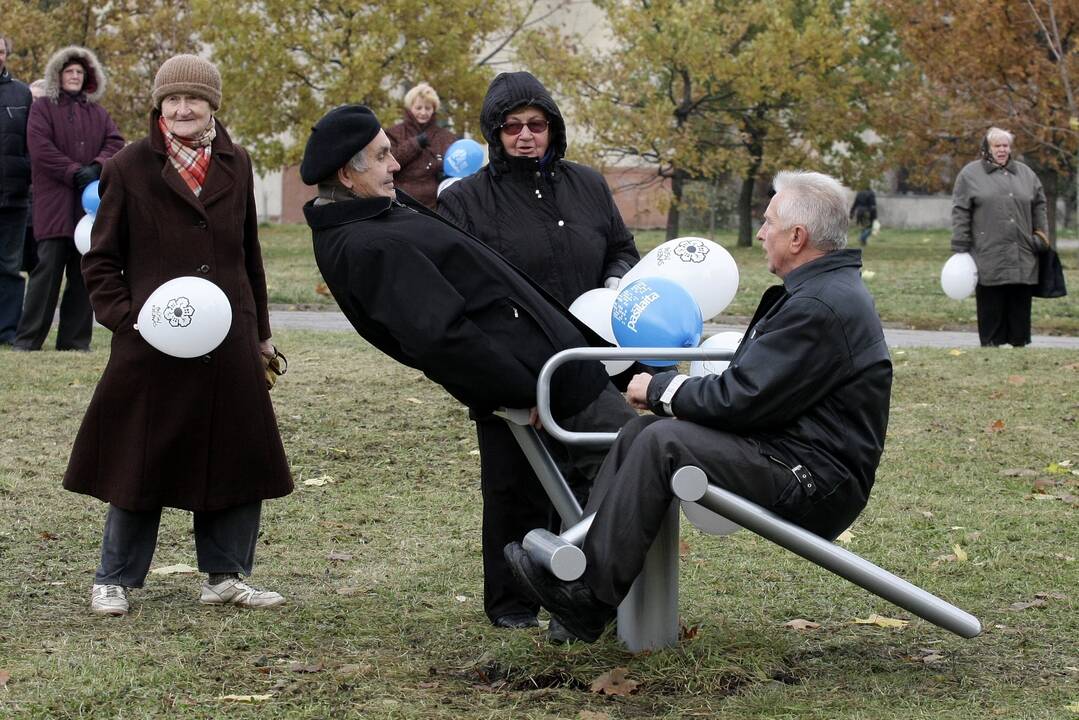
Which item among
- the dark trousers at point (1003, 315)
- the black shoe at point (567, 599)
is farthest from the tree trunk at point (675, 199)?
the black shoe at point (567, 599)

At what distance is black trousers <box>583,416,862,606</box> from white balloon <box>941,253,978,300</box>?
9698 millimetres

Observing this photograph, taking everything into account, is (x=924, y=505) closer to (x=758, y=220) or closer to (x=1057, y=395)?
(x=1057, y=395)

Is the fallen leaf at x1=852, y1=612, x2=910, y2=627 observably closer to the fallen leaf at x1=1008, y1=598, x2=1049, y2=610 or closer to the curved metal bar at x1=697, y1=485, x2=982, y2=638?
the fallen leaf at x1=1008, y1=598, x2=1049, y2=610

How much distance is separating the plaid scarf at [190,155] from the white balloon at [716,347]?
1.87 metres

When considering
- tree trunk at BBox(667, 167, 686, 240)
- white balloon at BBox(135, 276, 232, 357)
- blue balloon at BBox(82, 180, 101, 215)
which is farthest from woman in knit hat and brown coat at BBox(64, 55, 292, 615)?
tree trunk at BBox(667, 167, 686, 240)

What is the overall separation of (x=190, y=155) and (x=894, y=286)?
1625 centimetres

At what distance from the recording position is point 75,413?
31.2 ft

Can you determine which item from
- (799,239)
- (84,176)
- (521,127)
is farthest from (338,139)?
(84,176)

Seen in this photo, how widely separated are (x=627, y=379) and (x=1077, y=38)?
21.2 meters

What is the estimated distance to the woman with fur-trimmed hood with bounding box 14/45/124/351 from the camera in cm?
1140

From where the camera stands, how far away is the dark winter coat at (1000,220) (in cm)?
1345

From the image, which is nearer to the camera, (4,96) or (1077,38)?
(4,96)

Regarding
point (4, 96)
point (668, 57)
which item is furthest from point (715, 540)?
point (668, 57)

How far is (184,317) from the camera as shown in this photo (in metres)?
5.29
